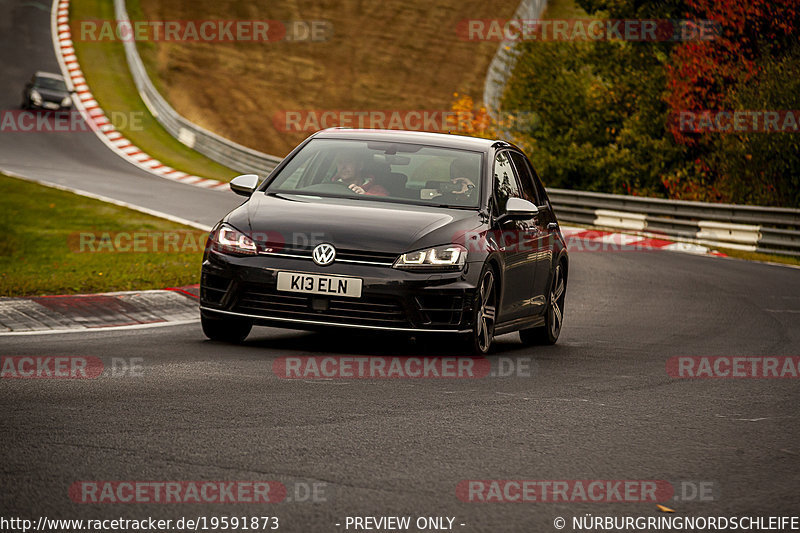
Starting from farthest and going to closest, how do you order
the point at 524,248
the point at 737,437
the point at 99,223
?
the point at 99,223 < the point at 524,248 < the point at 737,437

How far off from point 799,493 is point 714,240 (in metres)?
22.6

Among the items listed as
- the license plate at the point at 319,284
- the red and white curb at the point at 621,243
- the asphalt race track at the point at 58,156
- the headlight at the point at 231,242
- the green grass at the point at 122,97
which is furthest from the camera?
the green grass at the point at 122,97

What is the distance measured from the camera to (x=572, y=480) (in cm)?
577

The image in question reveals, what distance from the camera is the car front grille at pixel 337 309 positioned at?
9.18m

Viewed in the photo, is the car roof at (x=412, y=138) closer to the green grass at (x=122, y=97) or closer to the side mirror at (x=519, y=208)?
the side mirror at (x=519, y=208)

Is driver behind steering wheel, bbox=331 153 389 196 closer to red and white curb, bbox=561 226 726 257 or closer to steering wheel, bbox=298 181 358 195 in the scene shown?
steering wheel, bbox=298 181 358 195

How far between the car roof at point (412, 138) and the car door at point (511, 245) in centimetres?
20

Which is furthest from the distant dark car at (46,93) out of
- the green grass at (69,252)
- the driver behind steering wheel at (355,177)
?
the driver behind steering wheel at (355,177)

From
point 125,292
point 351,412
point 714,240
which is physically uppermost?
point 351,412

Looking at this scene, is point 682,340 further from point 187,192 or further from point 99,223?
point 187,192

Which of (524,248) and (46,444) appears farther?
(524,248)

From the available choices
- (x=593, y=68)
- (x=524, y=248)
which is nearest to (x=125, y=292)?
(x=524, y=248)

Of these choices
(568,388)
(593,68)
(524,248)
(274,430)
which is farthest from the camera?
(593,68)

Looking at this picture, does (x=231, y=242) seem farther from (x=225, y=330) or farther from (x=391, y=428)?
(x=391, y=428)
